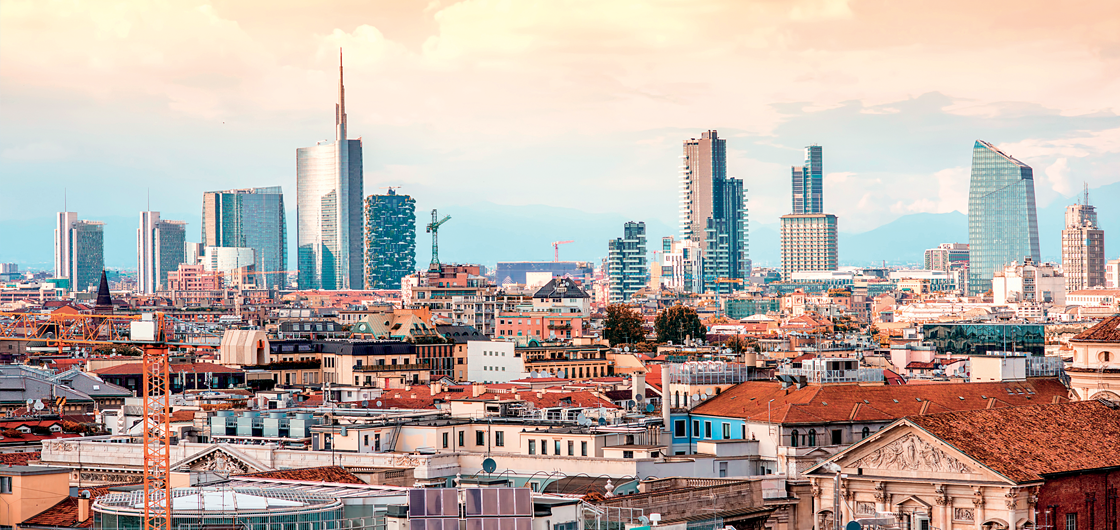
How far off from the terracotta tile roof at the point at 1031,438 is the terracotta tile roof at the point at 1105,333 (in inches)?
358

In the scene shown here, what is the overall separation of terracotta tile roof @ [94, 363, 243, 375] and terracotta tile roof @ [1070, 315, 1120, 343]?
203ft

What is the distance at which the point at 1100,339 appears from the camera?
214 feet

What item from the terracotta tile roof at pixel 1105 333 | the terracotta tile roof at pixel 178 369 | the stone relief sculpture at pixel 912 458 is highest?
the terracotta tile roof at pixel 1105 333

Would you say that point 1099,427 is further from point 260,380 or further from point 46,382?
point 260,380

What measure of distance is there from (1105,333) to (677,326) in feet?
401

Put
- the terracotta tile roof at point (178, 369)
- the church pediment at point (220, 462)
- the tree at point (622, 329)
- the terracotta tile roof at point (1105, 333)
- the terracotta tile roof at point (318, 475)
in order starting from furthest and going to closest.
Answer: the tree at point (622, 329), the terracotta tile roof at point (178, 369), the terracotta tile roof at point (1105, 333), the church pediment at point (220, 462), the terracotta tile roof at point (318, 475)

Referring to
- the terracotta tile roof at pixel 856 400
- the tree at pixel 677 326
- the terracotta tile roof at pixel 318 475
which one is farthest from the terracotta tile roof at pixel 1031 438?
the tree at pixel 677 326

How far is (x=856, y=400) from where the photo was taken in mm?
65438

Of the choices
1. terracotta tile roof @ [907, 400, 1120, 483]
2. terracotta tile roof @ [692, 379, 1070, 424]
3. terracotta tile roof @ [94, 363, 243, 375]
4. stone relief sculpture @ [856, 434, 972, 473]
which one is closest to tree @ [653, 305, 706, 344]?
terracotta tile roof @ [94, 363, 243, 375]

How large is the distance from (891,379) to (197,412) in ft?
112

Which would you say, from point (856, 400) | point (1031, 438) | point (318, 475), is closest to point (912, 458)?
point (1031, 438)

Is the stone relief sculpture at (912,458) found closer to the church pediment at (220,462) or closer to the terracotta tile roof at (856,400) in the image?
the terracotta tile roof at (856,400)

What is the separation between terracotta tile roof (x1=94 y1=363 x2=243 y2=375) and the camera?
115 meters

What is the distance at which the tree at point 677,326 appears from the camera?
18575 centimetres
